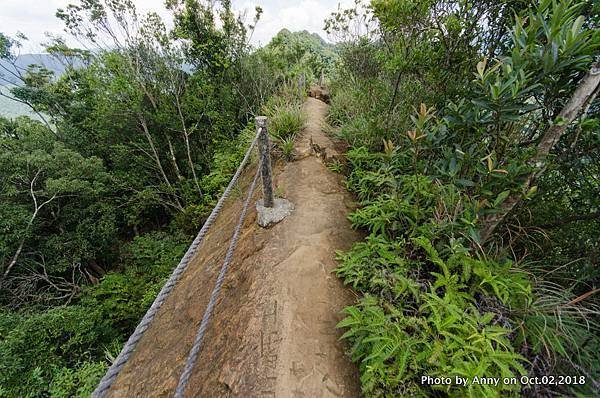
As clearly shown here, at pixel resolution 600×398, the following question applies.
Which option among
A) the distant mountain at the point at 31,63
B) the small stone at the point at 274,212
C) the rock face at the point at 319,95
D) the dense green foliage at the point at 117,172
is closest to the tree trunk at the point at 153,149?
the dense green foliage at the point at 117,172

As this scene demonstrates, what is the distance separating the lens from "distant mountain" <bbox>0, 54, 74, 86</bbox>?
10.1 metres

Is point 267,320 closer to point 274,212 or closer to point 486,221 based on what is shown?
point 274,212

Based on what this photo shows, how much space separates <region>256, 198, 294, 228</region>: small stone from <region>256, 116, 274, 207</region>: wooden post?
7cm

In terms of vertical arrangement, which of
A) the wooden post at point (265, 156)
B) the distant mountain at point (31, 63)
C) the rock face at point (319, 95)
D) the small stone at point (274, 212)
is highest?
the distant mountain at point (31, 63)

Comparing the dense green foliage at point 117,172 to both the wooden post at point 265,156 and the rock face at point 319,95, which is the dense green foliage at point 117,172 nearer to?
the rock face at point 319,95

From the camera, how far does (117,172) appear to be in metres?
8.98

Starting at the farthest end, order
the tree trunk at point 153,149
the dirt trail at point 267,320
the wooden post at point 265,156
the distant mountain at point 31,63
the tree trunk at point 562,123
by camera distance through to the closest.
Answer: the distant mountain at point 31,63, the tree trunk at point 153,149, the wooden post at point 265,156, the dirt trail at point 267,320, the tree trunk at point 562,123

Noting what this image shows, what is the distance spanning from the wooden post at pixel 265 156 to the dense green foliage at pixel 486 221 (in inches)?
40.4

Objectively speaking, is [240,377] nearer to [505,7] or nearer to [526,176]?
[526,176]

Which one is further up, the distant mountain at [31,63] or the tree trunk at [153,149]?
the distant mountain at [31,63]

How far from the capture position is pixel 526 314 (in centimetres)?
150

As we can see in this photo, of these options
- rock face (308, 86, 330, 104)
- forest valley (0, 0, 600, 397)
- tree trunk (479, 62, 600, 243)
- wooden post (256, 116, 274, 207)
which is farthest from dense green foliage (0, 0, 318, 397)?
tree trunk (479, 62, 600, 243)

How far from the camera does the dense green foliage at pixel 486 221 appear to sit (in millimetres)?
1325

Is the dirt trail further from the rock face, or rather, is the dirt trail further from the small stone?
the rock face
